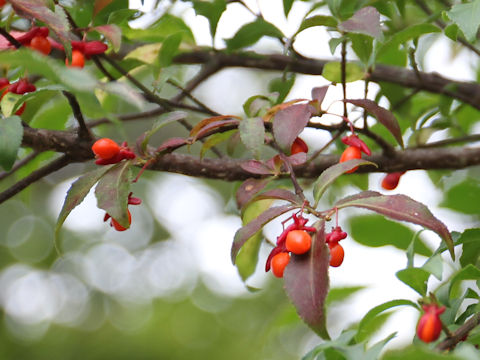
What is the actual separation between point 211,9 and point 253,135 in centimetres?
44

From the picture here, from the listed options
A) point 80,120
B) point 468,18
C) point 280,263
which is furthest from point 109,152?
point 468,18

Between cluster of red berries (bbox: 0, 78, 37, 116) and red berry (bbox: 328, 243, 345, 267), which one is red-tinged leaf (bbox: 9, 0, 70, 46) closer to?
cluster of red berries (bbox: 0, 78, 37, 116)

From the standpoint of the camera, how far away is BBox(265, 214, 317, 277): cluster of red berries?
23.4 inches

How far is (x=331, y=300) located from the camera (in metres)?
0.95

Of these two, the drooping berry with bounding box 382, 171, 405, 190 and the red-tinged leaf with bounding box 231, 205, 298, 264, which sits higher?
the red-tinged leaf with bounding box 231, 205, 298, 264

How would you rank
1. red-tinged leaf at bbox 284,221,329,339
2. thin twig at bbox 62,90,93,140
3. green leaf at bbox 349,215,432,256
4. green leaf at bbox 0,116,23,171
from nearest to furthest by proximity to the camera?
red-tinged leaf at bbox 284,221,329,339 → green leaf at bbox 0,116,23,171 → thin twig at bbox 62,90,93,140 → green leaf at bbox 349,215,432,256

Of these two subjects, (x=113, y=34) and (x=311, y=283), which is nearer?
(x=311, y=283)

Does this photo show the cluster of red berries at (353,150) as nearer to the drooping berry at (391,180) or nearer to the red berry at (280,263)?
the red berry at (280,263)

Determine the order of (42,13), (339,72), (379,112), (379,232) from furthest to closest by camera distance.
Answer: (379,232) → (339,72) → (379,112) → (42,13)

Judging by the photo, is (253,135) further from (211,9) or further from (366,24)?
(211,9)

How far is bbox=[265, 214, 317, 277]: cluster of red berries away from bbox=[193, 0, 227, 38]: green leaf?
0.54m

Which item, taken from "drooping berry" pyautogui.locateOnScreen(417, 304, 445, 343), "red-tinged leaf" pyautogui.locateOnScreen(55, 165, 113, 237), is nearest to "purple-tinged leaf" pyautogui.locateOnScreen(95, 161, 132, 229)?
"red-tinged leaf" pyautogui.locateOnScreen(55, 165, 113, 237)

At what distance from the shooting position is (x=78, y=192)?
72 centimetres

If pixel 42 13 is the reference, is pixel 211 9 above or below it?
below
